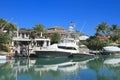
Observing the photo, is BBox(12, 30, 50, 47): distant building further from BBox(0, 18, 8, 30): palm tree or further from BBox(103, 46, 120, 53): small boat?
BBox(103, 46, 120, 53): small boat

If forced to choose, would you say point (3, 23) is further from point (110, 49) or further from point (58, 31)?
point (110, 49)

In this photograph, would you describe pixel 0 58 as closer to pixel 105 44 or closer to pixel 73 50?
pixel 73 50

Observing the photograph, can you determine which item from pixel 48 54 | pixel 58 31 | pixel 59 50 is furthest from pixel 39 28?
pixel 48 54

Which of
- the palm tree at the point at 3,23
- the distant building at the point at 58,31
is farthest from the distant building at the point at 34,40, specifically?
the distant building at the point at 58,31

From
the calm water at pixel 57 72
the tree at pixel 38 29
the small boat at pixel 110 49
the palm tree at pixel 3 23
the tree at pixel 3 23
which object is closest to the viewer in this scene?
the calm water at pixel 57 72

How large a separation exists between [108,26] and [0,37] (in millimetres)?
56955

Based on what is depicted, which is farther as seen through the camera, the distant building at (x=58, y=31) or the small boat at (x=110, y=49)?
the distant building at (x=58, y=31)

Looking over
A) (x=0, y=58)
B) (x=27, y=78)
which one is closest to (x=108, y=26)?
(x=0, y=58)

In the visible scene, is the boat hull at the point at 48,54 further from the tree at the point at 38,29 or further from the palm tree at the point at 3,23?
the tree at the point at 38,29

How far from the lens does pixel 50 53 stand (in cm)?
6862

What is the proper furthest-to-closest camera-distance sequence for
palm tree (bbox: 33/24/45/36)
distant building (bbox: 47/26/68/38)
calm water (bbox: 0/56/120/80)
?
distant building (bbox: 47/26/68/38), palm tree (bbox: 33/24/45/36), calm water (bbox: 0/56/120/80)

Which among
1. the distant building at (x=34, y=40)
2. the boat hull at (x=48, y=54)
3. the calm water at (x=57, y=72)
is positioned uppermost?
the distant building at (x=34, y=40)

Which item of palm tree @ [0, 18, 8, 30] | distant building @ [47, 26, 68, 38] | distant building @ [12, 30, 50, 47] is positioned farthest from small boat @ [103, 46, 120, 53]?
palm tree @ [0, 18, 8, 30]

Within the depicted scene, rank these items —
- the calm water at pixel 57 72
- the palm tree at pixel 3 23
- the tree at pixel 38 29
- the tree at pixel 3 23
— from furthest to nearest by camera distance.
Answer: the tree at pixel 38 29 < the tree at pixel 3 23 < the palm tree at pixel 3 23 < the calm water at pixel 57 72
